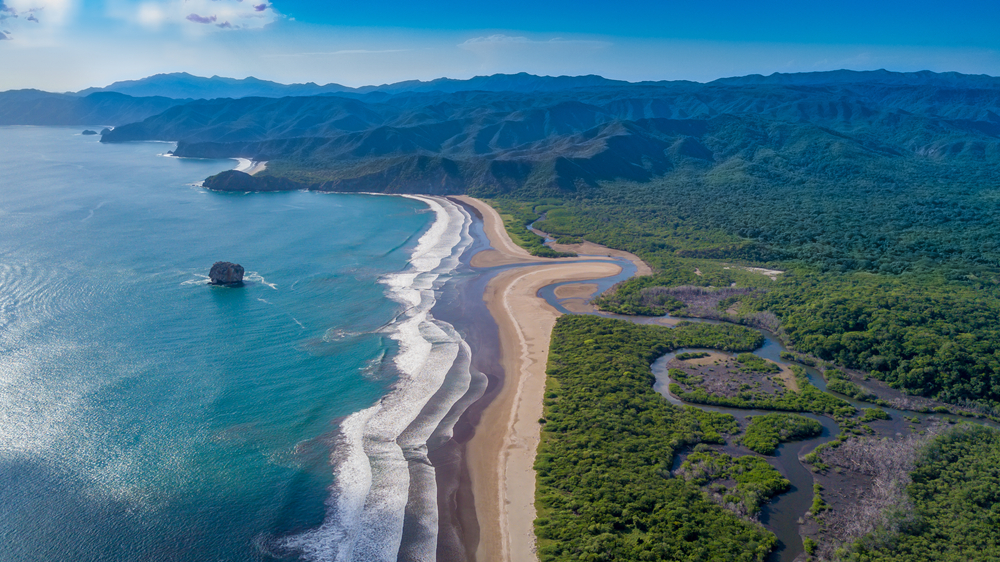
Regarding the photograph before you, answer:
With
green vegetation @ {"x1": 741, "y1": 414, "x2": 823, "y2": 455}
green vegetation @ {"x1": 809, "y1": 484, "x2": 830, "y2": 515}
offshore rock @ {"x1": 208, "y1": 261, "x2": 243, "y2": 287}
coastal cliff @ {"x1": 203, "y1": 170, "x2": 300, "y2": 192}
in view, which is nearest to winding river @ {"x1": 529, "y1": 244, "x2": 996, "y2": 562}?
green vegetation @ {"x1": 809, "y1": 484, "x2": 830, "y2": 515}

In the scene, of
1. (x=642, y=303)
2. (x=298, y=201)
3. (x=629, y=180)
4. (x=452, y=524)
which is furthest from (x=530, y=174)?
(x=452, y=524)

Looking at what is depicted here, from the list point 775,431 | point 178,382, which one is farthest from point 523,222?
point 775,431

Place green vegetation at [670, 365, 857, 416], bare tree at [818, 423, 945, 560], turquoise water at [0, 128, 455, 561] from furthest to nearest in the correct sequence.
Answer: green vegetation at [670, 365, 857, 416]
turquoise water at [0, 128, 455, 561]
bare tree at [818, 423, 945, 560]

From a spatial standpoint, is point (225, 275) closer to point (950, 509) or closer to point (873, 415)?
point (873, 415)

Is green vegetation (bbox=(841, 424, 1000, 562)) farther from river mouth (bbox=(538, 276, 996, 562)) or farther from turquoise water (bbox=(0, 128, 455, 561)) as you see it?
turquoise water (bbox=(0, 128, 455, 561))

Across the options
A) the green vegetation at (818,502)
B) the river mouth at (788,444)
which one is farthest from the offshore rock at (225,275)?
the green vegetation at (818,502)

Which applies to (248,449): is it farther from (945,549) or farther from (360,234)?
(360,234)
